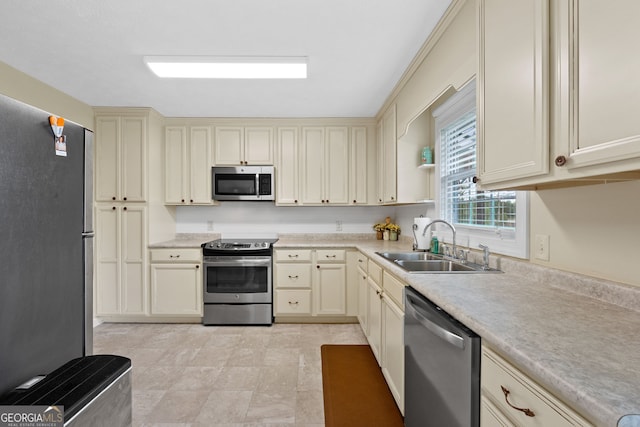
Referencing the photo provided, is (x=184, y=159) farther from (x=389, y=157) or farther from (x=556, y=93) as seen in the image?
(x=556, y=93)

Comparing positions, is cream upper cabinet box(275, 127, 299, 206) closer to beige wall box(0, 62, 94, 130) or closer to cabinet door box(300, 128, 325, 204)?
cabinet door box(300, 128, 325, 204)

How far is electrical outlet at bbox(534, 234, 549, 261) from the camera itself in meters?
1.39

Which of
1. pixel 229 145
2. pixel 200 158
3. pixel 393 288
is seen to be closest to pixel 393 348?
pixel 393 288

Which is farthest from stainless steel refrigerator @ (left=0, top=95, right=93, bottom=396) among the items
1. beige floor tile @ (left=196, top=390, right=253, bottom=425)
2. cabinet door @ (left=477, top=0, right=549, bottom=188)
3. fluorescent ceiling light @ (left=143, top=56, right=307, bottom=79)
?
cabinet door @ (left=477, top=0, right=549, bottom=188)

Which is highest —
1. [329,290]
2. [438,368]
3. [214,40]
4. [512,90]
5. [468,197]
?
[214,40]

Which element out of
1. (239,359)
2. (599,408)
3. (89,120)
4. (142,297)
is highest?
(89,120)

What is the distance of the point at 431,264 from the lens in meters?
2.14

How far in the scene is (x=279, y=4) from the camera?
5.65ft

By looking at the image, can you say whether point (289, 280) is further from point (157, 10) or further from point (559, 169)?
point (559, 169)

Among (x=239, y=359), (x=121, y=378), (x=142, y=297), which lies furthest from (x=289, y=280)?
(x=121, y=378)

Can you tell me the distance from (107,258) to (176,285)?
806mm

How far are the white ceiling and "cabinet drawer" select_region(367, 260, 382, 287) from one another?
62.4 inches

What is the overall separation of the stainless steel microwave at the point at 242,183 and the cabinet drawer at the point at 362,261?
123 centimetres

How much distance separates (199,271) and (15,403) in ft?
8.55
